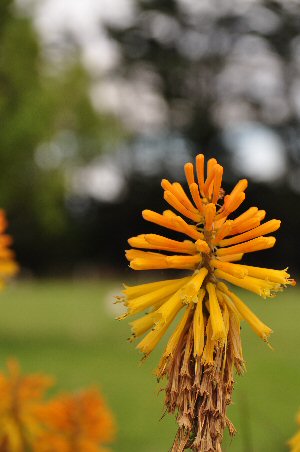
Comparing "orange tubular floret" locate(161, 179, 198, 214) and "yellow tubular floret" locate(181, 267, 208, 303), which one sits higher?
"orange tubular floret" locate(161, 179, 198, 214)

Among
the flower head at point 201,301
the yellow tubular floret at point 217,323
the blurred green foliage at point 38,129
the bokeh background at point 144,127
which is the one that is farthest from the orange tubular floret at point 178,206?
the bokeh background at point 144,127

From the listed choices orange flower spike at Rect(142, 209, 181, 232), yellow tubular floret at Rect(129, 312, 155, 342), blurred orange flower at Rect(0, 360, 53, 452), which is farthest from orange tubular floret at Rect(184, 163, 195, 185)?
blurred orange flower at Rect(0, 360, 53, 452)

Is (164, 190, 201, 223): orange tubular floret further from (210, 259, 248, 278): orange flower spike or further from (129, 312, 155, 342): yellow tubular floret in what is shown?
(129, 312, 155, 342): yellow tubular floret

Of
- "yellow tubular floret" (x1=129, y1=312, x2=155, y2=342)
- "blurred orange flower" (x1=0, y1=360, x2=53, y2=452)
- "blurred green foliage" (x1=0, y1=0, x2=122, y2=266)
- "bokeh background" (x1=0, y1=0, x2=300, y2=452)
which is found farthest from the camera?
"bokeh background" (x1=0, y1=0, x2=300, y2=452)

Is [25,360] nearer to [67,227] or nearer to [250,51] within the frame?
[67,227]

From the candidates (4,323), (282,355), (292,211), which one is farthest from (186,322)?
(292,211)

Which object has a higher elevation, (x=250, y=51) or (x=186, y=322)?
(x=250, y=51)
